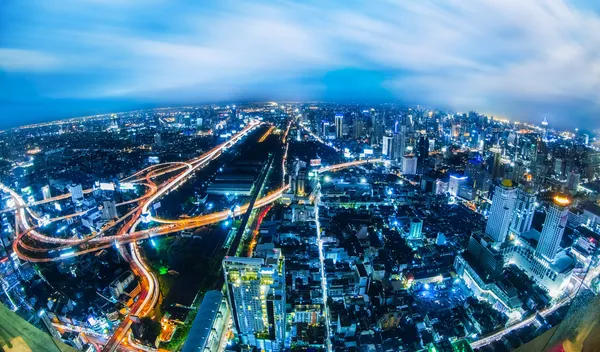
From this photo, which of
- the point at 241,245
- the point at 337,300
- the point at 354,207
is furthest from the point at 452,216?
the point at 241,245

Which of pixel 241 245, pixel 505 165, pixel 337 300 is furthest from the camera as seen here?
pixel 505 165

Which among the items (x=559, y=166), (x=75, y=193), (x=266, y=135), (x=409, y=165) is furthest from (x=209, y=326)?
(x=266, y=135)

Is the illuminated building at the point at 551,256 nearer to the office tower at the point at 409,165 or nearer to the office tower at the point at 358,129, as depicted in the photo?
the office tower at the point at 409,165

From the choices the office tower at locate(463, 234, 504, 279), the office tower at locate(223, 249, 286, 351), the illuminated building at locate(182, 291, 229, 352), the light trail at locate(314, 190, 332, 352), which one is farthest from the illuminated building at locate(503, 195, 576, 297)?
the illuminated building at locate(182, 291, 229, 352)

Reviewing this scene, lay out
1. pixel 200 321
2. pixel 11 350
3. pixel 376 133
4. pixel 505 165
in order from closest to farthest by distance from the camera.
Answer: pixel 11 350
pixel 200 321
pixel 505 165
pixel 376 133

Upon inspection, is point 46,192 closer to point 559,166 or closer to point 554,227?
point 554,227

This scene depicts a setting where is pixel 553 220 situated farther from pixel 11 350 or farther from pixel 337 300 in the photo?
pixel 11 350
